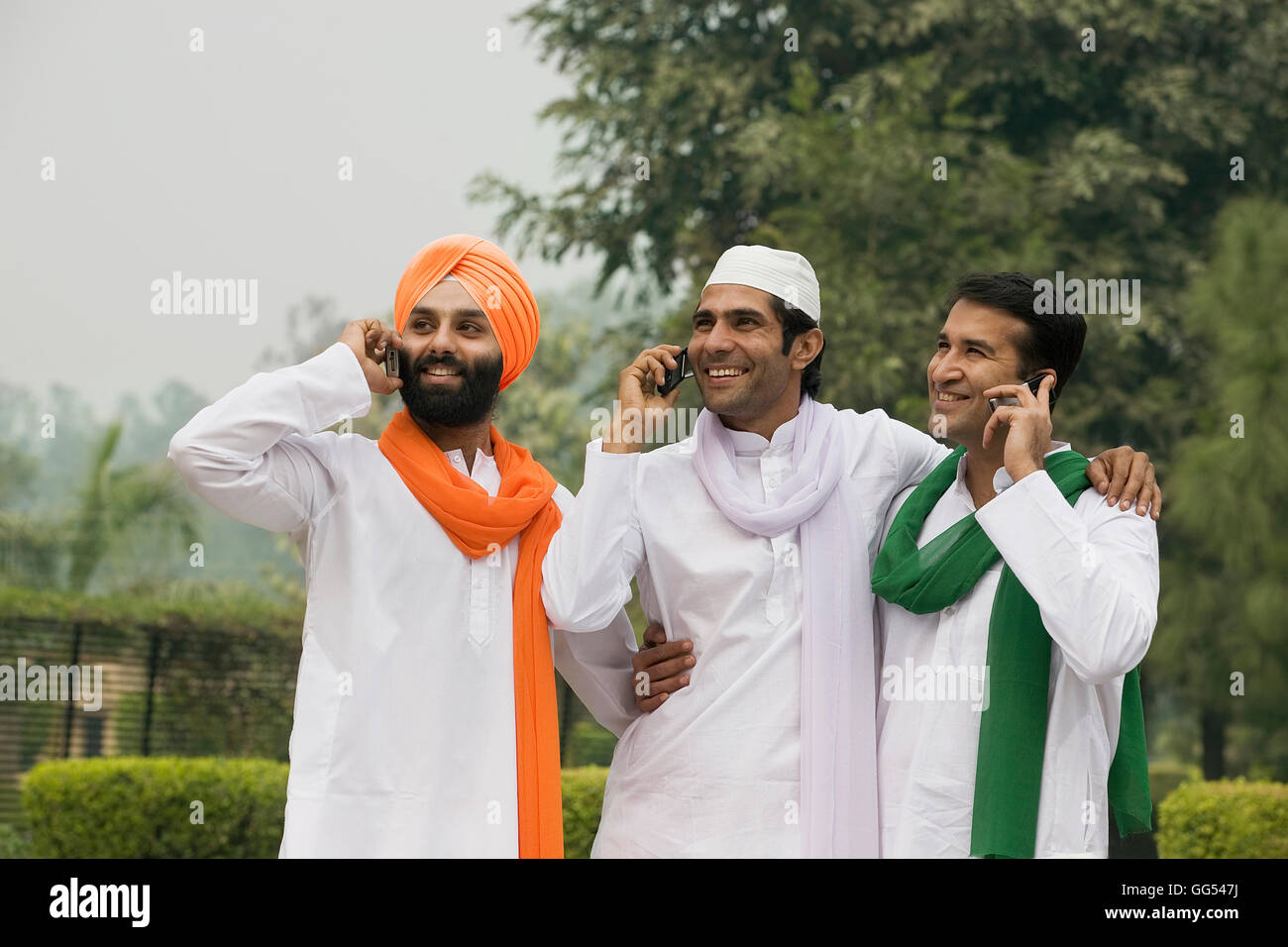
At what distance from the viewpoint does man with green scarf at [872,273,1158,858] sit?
3.11m

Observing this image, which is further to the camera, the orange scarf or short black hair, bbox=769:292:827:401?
short black hair, bbox=769:292:827:401

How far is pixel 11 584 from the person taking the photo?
46.3ft

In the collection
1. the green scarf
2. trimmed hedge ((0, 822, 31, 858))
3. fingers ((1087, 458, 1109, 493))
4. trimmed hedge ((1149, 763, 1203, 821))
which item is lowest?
trimmed hedge ((1149, 763, 1203, 821))

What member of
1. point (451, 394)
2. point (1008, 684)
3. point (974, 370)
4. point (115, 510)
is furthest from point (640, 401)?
point (115, 510)

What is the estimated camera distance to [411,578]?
347 cm

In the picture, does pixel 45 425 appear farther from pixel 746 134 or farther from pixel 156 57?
pixel 156 57

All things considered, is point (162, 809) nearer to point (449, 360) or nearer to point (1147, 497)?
point (449, 360)

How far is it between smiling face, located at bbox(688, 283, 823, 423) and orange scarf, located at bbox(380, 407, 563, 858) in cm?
55

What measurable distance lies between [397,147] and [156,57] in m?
3.73

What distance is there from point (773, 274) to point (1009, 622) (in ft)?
3.73

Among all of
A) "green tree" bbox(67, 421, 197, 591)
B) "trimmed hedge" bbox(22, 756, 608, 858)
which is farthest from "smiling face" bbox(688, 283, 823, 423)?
"green tree" bbox(67, 421, 197, 591)

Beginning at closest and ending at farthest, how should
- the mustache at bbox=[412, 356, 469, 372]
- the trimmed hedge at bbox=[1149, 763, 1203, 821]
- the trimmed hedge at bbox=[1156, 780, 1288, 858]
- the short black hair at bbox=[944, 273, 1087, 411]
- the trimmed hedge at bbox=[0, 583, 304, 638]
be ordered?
the short black hair at bbox=[944, 273, 1087, 411]
the mustache at bbox=[412, 356, 469, 372]
the trimmed hedge at bbox=[1156, 780, 1288, 858]
the trimmed hedge at bbox=[0, 583, 304, 638]
the trimmed hedge at bbox=[1149, 763, 1203, 821]

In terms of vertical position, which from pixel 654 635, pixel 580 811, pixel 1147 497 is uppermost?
pixel 1147 497

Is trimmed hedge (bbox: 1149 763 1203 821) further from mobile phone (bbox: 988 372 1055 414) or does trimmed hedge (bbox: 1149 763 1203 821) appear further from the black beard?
the black beard
